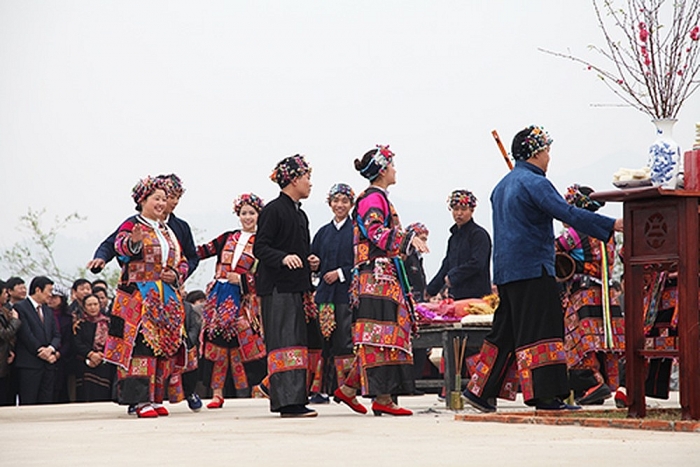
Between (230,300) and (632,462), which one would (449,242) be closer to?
(230,300)

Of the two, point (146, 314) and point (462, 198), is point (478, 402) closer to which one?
point (146, 314)

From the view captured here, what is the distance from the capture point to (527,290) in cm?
727

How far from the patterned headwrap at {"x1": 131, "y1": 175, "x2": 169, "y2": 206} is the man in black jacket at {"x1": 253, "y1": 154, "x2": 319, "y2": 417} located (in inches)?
38.4

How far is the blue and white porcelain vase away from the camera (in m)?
6.11

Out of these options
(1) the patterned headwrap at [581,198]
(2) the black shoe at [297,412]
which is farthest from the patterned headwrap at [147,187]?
(1) the patterned headwrap at [581,198]

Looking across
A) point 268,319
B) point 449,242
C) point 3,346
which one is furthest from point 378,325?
point 3,346

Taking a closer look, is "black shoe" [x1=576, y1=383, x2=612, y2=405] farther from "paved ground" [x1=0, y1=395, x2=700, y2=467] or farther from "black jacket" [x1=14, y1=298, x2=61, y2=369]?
"black jacket" [x1=14, y1=298, x2=61, y2=369]

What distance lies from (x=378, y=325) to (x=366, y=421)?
733 millimetres

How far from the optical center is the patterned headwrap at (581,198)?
8906 millimetres

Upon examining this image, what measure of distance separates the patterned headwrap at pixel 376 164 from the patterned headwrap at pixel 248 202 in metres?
2.23

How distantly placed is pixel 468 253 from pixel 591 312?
211 cm

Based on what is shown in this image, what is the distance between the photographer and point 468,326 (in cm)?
916

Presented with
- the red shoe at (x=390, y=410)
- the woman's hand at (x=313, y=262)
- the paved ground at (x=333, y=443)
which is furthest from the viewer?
the woman's hand at (x=313, y=262)

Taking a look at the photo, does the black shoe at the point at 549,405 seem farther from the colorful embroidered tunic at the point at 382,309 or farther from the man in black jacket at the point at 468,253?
the man in black jacket at the point at 468,253
